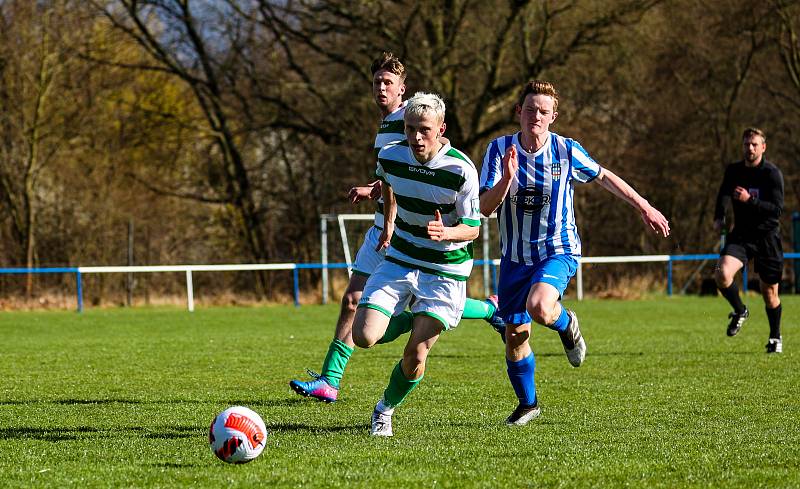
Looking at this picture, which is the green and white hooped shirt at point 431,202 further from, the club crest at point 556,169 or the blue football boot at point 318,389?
the blue football boot at point 318,389

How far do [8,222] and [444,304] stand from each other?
77.2 feet

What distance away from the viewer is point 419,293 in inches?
247

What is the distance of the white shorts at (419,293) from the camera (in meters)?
6.25

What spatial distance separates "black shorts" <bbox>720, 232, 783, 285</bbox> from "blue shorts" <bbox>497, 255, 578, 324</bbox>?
16.6 feet

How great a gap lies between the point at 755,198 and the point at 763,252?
1.98 feet

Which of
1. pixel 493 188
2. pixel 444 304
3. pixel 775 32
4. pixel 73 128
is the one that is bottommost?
pixel 444 304

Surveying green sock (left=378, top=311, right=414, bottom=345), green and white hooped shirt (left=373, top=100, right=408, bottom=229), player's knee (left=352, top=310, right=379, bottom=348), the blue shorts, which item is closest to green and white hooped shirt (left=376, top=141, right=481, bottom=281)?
player's knee (left=352, top=310, right=379, bottom=348)

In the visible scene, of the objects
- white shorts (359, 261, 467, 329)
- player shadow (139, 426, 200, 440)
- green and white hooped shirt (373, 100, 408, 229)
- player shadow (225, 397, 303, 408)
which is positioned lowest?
player shadow (225, 397, 303, 408)

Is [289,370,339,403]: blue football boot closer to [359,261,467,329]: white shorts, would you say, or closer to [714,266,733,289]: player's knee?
[359,261,467,329]: white shorts

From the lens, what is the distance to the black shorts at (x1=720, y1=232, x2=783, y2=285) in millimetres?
11531

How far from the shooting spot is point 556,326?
7125mm

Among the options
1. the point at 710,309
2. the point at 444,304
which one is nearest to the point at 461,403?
the point at 444,304

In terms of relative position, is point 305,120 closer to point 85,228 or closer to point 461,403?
point 85,228

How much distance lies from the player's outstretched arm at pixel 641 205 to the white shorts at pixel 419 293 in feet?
3.70
